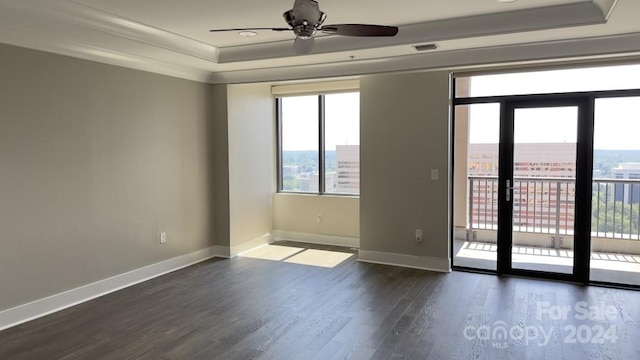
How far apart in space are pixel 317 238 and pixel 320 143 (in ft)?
4.65

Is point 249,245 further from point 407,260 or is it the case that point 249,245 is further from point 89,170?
point 89,170

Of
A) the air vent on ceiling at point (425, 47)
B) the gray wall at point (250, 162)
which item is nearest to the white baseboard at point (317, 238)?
the gray wall at point (250, 162)

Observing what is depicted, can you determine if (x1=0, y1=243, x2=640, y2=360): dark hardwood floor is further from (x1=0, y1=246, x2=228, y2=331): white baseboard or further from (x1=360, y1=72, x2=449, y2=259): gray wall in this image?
(x1=360, y1=72, x2=449, y2=259): gray wall

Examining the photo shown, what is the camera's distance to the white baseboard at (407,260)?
5.03 m

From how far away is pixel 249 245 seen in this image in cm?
611

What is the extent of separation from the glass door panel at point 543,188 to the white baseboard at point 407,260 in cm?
76

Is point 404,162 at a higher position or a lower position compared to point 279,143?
A: lower

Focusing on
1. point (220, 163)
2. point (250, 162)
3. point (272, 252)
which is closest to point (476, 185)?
point (272, 252)

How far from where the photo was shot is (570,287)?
4.39 meters

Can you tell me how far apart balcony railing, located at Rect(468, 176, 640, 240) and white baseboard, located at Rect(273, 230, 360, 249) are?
2.27 m

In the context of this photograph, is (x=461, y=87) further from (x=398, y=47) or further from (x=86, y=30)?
(x=86, y=30)

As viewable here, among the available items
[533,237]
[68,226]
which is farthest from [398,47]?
[68,226]

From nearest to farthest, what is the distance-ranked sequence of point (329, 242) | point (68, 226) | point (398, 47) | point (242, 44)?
point (68, 226)
point (398, 47)
point (242, 44)
point (329, 242)

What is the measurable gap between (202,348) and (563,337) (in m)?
2.68
